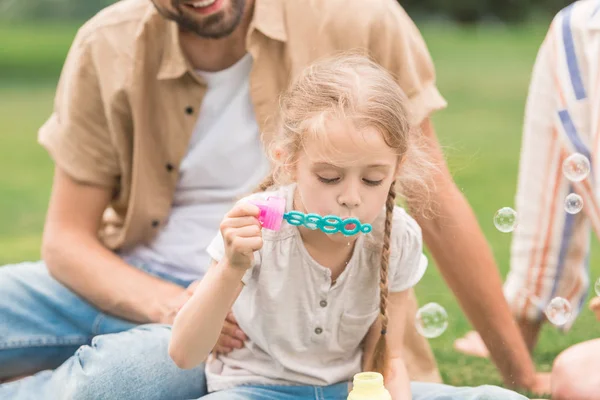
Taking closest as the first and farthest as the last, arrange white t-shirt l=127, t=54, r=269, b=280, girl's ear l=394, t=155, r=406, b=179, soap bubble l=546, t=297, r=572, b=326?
1. girl's ear l=394, t=155, r=406, b=179
2. soap bubble l=546, t=297, r=572, b=326
3. white t-shirt l=127, t=54, r=269, b=280

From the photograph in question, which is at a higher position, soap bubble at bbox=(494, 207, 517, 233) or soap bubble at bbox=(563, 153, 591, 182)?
soap bubble at bbox=(563, 153, 591, 182)

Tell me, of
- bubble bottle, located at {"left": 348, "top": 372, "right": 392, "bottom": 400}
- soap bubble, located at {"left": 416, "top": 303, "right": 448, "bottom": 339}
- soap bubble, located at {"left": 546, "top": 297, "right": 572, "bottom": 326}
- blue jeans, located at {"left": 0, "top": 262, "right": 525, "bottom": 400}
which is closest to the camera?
bubble bottle, located at {"left": 348, "top": 372, "right": 392, "bottom": 400}

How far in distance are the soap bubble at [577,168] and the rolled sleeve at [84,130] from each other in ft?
3.34

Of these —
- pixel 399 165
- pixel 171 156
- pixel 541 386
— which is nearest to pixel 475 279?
pixel 541 386

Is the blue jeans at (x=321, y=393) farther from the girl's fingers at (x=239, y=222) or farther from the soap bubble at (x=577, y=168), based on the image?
the soap bubble at (x=577, y=168)

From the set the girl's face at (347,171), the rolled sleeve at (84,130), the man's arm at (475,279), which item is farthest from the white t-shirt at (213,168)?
the girl's face at (347,171)

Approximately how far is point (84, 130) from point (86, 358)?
62cm

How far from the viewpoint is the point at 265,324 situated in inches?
75.9

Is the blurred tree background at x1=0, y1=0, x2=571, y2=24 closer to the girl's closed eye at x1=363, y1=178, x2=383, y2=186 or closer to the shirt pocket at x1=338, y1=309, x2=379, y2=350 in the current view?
the shirt pocket at x1=338, y1=309, x2=379, y2=350

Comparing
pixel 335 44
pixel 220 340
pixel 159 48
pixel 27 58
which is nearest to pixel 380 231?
pixel 220 340

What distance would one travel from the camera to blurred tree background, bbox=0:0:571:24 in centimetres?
1948

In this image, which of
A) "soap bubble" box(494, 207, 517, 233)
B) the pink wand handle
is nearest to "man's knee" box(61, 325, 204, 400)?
the pink wand handle

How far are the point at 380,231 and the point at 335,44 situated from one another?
57 centimetres

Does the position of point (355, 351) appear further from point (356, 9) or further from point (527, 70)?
point (527, 70)
